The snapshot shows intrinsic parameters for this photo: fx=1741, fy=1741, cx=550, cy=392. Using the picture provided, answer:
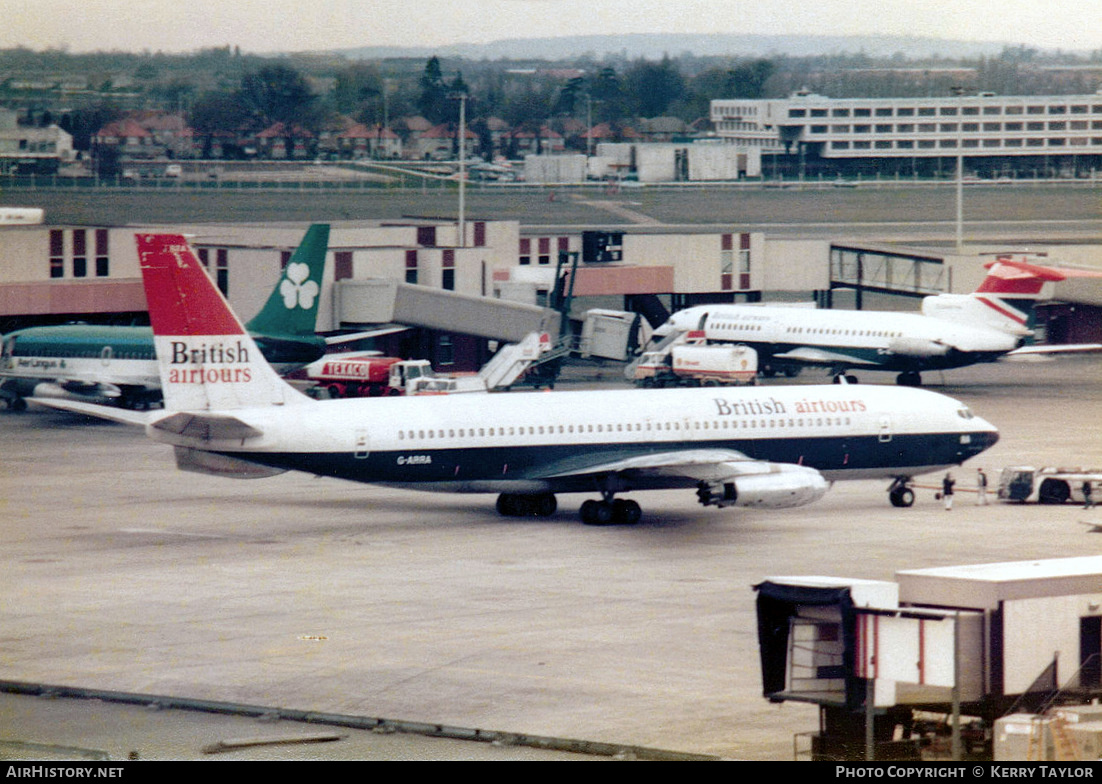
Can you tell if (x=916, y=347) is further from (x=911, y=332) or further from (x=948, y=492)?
(x=948, y=492)

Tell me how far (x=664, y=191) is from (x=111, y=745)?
554 ft

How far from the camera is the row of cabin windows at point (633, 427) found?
52.6 metres

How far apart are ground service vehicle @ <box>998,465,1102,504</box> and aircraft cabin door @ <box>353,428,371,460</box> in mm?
22358

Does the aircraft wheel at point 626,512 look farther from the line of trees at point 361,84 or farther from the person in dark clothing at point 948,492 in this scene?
the line of trees at point 361,84

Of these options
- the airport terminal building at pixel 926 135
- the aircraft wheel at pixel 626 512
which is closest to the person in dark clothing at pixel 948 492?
the aircraft wheel at pixel 626 512

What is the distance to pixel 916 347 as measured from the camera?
92188mm

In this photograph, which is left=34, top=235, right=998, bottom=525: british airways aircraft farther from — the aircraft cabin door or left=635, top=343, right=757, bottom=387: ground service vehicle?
left=635, top=343, right=757, bottom=387: ground service vehicle

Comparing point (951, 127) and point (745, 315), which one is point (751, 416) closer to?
point (745, 315)

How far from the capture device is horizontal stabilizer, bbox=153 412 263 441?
164 feet

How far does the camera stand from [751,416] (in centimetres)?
5547

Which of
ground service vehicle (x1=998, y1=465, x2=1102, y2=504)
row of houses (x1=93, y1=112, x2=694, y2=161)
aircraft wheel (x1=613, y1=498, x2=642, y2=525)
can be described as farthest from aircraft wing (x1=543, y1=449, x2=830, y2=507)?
row of houses (x1=93, y1=112, x2=694, y2=161)

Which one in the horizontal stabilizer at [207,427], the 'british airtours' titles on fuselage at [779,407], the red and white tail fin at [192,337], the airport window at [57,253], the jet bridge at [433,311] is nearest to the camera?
the horizontal stabilizer at [207,427]

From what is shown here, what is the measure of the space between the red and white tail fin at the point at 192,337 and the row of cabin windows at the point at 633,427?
5065 mm

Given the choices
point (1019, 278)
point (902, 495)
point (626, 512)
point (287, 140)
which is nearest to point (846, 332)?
point (1019, 278)
